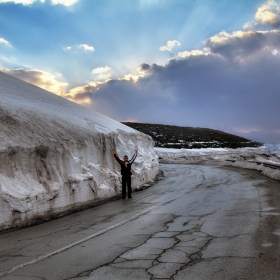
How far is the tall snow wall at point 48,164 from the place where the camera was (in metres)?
8.56

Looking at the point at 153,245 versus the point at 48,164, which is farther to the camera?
the point at 48,164

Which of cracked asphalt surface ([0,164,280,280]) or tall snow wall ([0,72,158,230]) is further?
tall snow wall ([0,72,158,230])

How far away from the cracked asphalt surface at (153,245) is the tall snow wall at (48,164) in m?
0.83

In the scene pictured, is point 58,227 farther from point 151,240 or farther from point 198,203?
point 198,203

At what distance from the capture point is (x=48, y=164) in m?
10.3

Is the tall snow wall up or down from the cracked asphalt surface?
up

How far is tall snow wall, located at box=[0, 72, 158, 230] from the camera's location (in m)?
8.56

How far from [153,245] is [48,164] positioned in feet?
18.9

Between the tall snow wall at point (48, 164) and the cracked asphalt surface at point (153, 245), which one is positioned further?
the tall snow wall at point (48, 164)

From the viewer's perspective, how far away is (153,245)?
570 cm

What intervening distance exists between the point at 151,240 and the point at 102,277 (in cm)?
199

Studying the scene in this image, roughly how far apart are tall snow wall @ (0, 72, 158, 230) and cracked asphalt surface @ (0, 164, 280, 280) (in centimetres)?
83

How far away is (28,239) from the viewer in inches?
267

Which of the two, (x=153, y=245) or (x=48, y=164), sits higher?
(x=48, y=164)
